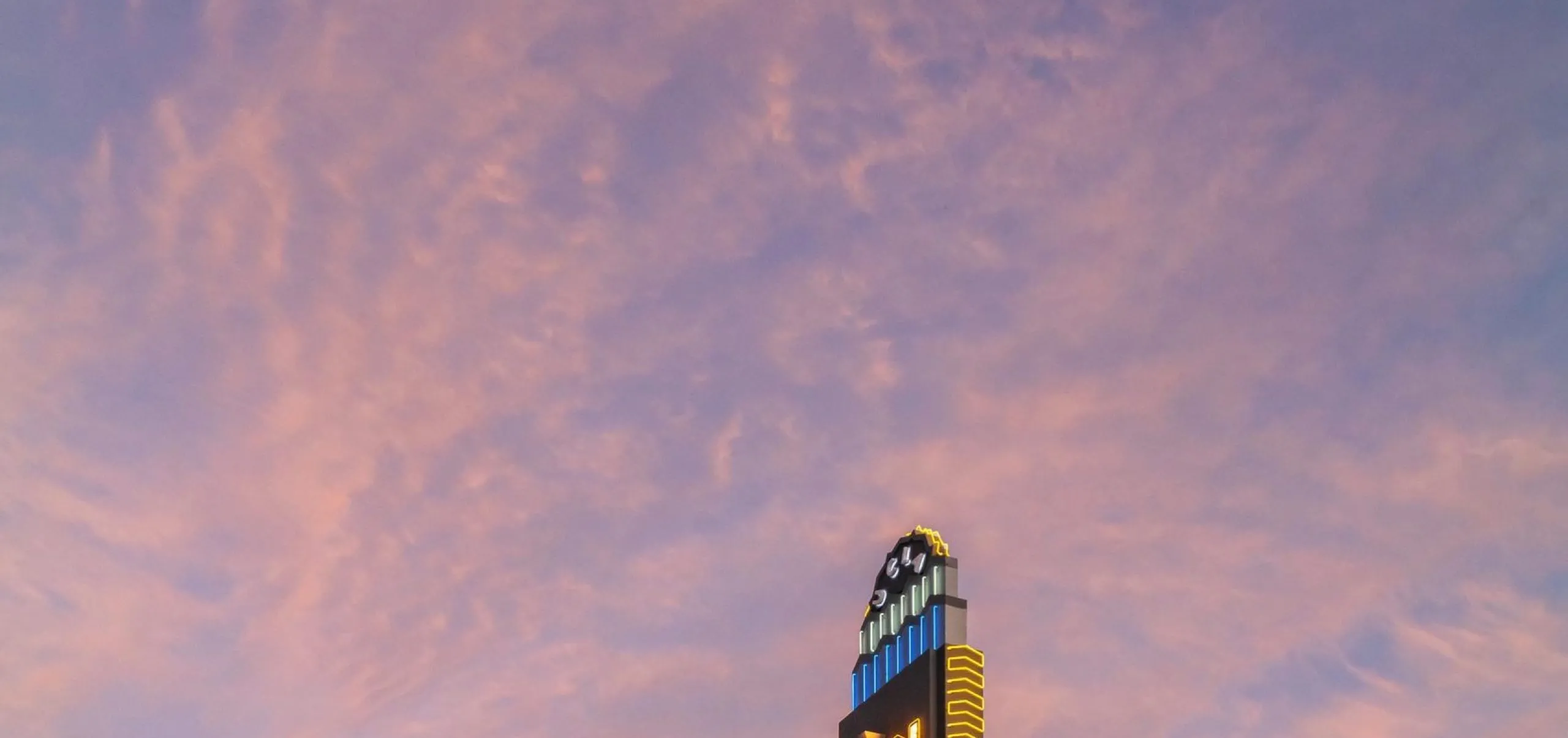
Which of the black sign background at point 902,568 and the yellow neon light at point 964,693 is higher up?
the black sign background at point 902,568

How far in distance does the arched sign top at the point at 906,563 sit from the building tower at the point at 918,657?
0.07 feet

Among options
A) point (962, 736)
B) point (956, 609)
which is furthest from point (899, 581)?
point (962, 736)

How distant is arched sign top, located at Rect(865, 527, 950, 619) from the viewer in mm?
44500

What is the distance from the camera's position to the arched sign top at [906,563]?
44.5m

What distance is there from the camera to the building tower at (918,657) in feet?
139

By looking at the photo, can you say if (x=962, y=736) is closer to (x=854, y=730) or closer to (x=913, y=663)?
(x=913, y=663)

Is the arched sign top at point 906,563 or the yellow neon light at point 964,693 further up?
the arched sign top at point 906,563

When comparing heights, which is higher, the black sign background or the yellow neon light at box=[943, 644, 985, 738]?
the black sign background

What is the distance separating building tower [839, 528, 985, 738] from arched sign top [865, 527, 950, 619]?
0.07 feet

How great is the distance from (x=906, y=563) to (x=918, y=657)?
9.99 ft

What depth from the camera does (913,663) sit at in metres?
43.8

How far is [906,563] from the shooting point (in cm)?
4594

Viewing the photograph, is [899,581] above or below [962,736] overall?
above

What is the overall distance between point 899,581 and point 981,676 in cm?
428
